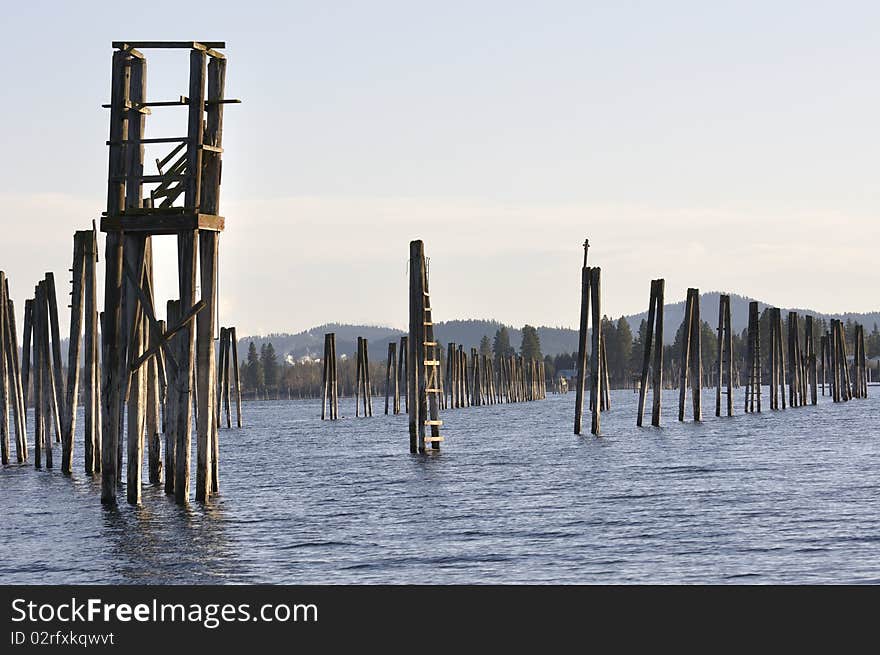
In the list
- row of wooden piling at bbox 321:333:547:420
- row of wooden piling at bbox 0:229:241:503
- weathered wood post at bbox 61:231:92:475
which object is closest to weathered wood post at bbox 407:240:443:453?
row of wooden piling at bbox 0:229:241:503

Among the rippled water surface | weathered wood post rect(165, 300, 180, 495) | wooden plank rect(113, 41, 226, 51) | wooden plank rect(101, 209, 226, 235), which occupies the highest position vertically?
wooden plank rect(113, 41, 226, 51)

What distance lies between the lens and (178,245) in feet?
82.1

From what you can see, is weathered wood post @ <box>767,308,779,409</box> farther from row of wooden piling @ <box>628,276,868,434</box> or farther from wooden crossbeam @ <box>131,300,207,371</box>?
wooden crossbeam @ <box>131,300,207,371</box>

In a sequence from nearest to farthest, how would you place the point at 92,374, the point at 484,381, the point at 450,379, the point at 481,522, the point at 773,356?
the point at 481,522 → the point at 92,374 → the point at 773,356 → the point at 450,379 → the point at 484,381

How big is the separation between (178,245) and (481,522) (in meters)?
7.55

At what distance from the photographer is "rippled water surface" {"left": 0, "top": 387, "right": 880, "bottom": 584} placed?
1922cm

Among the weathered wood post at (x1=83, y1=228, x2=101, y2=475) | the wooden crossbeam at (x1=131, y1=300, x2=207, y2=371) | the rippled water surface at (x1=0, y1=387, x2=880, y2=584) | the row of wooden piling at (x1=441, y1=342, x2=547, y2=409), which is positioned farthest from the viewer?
the row of wooden piling at (x1=441, y1=342, x2=547, y2=409)

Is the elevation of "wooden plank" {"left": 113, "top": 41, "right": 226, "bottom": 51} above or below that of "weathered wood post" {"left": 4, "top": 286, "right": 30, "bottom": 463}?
above

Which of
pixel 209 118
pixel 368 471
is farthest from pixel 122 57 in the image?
pixel 368 471

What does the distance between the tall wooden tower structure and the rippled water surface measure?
1717 millimetres

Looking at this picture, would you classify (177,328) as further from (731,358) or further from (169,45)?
(731,358)

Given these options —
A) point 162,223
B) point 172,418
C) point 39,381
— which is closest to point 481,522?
point 172,418

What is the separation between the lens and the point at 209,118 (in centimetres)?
2472
